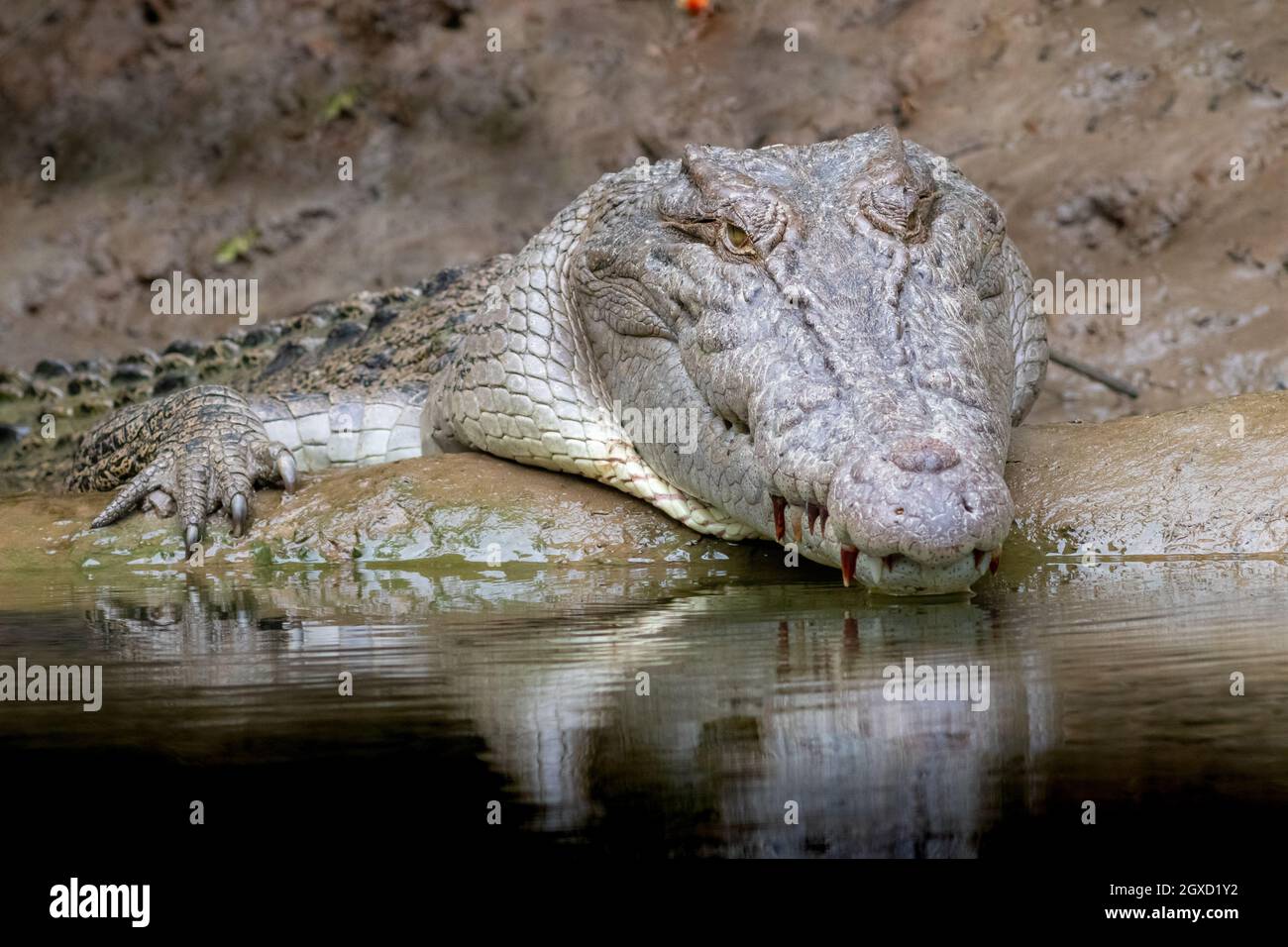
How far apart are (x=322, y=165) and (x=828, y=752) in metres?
8.53

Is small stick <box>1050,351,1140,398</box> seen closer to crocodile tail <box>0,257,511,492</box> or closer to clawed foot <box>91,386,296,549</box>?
crocodile tail <box>0,257,511,492</box>

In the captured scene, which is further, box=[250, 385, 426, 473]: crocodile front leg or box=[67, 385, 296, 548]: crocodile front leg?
box=[250, 385, 426, 473]: crocodile front leg

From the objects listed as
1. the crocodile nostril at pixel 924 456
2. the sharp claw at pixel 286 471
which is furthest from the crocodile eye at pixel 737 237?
the sharp claw at pixel 286 471

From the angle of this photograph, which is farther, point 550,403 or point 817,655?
point 550,403

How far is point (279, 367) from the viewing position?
7051 millimetres

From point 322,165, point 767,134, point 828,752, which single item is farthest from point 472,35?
point 828,752

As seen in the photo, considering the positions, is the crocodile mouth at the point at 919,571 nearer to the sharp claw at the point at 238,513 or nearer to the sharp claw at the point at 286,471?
the sharp claw at the point at 238,513

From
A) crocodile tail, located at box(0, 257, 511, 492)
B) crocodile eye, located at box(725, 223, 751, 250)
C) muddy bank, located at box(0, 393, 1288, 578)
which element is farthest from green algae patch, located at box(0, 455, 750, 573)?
crocodile tail, located at box(0, 257, 511, 492)

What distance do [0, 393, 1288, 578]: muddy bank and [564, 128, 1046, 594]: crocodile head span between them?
271 mm

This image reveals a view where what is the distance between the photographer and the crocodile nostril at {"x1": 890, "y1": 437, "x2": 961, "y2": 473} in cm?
320

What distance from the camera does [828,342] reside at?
376cm

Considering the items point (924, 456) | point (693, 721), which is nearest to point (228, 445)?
point (924, 456)

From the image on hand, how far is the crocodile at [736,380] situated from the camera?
335 centimetres
